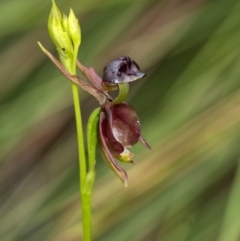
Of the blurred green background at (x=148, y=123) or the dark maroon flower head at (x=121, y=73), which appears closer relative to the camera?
the dark maroon flower head at (x=121, y=73)

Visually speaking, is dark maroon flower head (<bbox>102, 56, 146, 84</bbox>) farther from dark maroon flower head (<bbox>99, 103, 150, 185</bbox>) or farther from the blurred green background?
the blurred green background

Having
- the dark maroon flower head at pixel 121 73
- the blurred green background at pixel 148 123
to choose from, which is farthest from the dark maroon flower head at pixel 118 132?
the blurred green background at pixel 148 123

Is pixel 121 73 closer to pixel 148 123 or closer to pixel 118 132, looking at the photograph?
pixel 118 132

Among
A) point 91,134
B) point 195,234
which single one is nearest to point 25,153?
point 195,234

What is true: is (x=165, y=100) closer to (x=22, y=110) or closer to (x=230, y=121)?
(x=230, y=121)

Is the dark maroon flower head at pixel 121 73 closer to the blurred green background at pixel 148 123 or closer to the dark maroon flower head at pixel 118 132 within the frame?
the dark maroon flower head at pixel 118 132

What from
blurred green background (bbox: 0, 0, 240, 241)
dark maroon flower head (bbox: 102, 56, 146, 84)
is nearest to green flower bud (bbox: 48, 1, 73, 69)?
dark maroon flower head (bbox: 102, 56, 146, 84)
